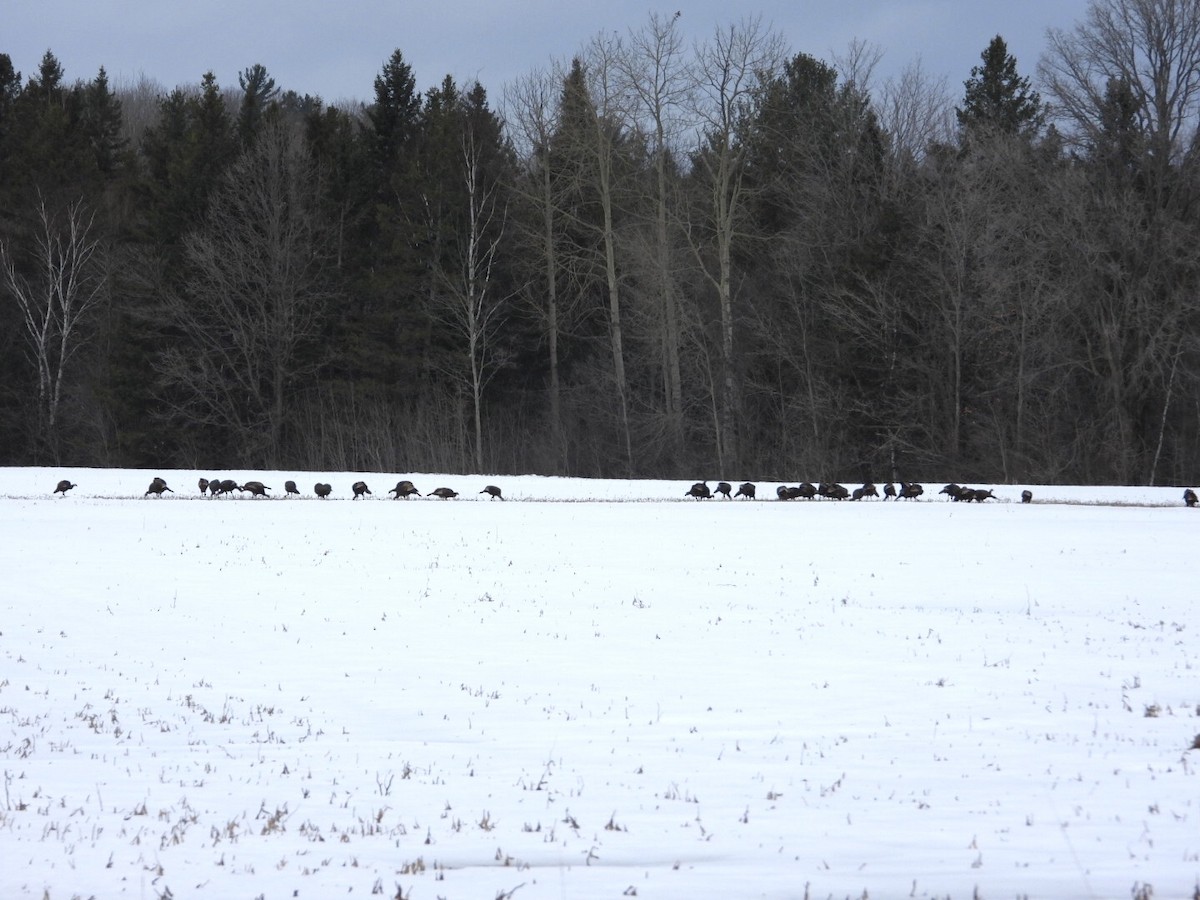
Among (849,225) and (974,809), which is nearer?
(974,809)

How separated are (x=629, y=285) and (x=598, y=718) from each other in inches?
1713

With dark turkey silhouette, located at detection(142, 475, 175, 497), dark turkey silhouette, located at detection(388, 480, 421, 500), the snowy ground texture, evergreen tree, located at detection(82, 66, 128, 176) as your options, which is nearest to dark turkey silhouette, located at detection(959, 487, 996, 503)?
the snowy ground texture

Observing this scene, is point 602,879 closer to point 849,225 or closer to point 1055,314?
A: point 1055,314

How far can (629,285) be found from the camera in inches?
2131

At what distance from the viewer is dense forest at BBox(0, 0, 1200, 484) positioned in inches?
1715

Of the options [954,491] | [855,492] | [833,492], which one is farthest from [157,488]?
[954,491]

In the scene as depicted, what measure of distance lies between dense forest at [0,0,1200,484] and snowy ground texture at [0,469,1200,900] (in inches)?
792

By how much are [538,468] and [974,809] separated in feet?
142

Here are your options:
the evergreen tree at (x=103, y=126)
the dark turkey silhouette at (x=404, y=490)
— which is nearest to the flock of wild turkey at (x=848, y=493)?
the dark turkey silhouette at (x=404, y=490)

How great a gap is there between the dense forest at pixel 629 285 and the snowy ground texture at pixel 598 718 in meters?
20.1

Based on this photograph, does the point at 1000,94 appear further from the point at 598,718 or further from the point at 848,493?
the point at 598,718

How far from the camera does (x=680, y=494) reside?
39562 millimetres

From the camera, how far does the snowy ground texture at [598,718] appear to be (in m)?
7.44

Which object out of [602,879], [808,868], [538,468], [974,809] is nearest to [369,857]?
[602,879]
